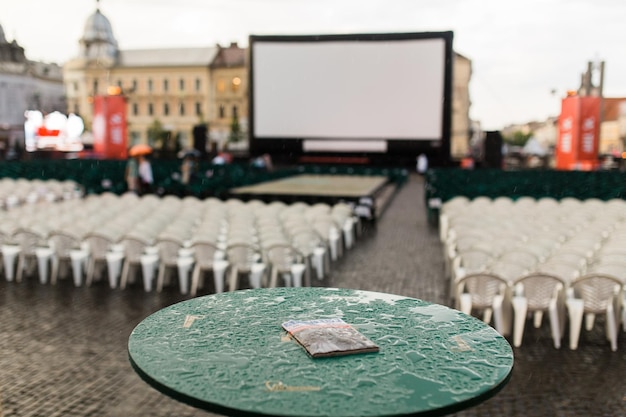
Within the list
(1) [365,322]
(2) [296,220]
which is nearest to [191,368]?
(1) [365,322]

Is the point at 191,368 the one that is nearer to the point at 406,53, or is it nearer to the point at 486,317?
the point at 486,317

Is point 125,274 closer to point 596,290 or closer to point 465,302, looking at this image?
point 465,302

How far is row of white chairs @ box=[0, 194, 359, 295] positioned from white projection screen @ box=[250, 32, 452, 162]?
19386 millimetres

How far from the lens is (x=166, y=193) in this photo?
54.2 feet

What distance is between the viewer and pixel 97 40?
7231 centimetres

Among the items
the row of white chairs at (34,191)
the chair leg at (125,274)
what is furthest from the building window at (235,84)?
the chair leg at (125,274)

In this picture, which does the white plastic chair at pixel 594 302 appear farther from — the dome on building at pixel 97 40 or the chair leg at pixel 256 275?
the dome on building at pixel 97 40

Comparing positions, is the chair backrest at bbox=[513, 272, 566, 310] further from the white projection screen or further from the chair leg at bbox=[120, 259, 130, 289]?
the white projection screen

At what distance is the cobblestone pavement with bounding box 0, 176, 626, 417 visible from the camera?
4.94 metres

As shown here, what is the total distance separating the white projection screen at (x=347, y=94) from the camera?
95.8 feet

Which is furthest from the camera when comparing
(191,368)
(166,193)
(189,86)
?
(189,86)

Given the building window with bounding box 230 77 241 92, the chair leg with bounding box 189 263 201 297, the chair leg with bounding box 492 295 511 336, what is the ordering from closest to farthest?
1. the chair leg with bounding box 492 295 511 336
2. the chair leg with bounding box 189 263 201 297
3. the building window with bounding box 230 77 241 92

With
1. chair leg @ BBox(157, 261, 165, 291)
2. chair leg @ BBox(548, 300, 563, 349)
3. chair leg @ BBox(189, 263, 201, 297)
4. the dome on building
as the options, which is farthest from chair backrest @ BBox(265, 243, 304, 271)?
the dome on building

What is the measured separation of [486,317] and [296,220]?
4.20 m
